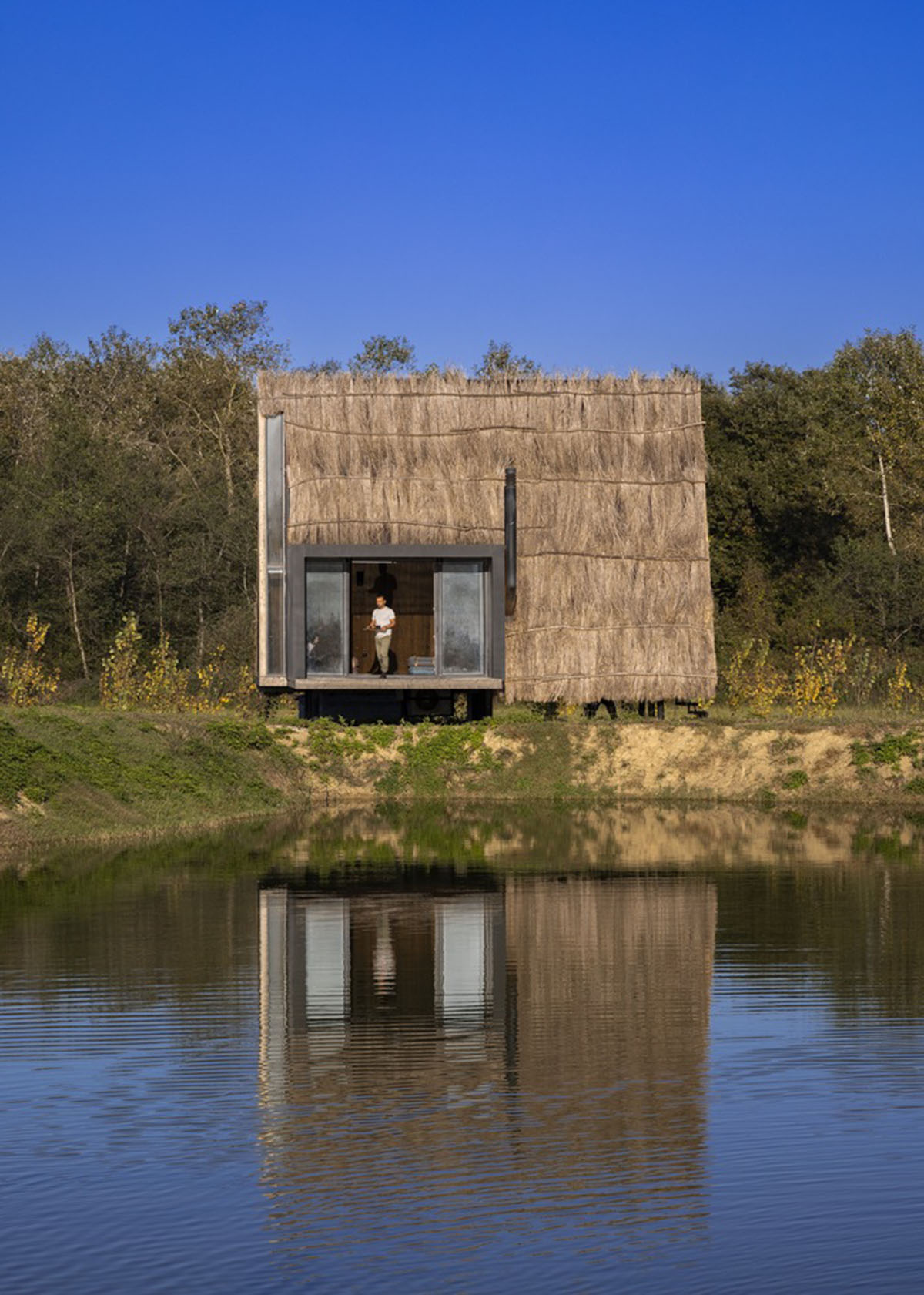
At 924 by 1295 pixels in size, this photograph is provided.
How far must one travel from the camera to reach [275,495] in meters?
34.5

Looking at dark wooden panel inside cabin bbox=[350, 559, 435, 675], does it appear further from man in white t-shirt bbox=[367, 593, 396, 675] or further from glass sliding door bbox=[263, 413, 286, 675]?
glass sliding door bbox=[263, 413, 286, 675]

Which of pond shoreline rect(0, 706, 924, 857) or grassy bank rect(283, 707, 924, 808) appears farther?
grassy bank rect(283, 707, 924, 808)

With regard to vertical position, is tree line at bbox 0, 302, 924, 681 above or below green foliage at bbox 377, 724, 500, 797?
above

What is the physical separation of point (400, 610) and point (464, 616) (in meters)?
6.07

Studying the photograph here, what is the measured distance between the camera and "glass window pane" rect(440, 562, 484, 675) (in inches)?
1351

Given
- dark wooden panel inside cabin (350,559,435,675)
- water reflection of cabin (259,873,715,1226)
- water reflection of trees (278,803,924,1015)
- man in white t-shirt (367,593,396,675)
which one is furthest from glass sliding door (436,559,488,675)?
water reflection of cabin (259,873,715,1226)

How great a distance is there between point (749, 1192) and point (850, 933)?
8240 mm

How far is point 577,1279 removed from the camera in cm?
818

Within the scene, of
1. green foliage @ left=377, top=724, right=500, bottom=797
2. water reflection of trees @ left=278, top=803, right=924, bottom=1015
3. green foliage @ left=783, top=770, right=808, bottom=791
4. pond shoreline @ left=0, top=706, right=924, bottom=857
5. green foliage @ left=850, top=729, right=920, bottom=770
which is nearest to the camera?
water reflection of trees @ left=278, top=803, right=924, bottom=1015

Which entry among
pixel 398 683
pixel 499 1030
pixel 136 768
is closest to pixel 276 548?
pixel 398 683

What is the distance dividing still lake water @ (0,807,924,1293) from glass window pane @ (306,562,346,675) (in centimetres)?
1288

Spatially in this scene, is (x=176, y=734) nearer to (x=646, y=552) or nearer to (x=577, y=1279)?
(x=646, y=552)

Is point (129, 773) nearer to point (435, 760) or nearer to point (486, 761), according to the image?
point (435, 760)

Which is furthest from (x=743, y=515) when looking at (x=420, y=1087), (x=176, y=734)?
(x=420, y=1087)
